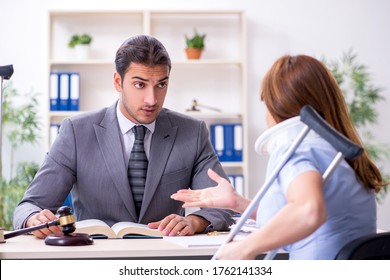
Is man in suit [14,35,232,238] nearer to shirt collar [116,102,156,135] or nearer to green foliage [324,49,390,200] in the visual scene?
shirt collar [116,102,156,135]

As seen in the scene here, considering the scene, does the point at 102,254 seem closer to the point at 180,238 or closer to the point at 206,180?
the point at 180,238

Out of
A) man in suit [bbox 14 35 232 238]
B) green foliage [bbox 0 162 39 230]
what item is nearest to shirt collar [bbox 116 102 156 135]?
man in suit [bbox 14 35 232 238]

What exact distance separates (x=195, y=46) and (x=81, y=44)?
3.27ft

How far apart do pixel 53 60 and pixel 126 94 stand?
9.86 feet

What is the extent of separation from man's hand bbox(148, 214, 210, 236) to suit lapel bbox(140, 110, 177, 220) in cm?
35

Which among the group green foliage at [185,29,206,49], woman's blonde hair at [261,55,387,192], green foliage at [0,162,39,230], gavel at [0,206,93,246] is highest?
green foliage at [185,29,206,49]

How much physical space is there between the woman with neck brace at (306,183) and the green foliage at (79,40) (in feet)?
13.3

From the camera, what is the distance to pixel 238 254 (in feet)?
5.40

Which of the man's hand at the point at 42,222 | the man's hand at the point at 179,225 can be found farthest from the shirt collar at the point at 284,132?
the man's hand at the point at 42,222

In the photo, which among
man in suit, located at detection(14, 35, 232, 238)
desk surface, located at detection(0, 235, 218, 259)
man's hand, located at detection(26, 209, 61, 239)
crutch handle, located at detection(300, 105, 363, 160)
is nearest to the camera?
crutch handle, located at detection(300, 105, 363, 160)

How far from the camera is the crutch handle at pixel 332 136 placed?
153 cm

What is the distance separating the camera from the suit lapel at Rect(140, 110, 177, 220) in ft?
9.24

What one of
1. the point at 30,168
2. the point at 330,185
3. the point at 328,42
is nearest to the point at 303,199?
the point at 330,185

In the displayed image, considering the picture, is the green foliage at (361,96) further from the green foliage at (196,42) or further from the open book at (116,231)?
the open book at (116,231)
